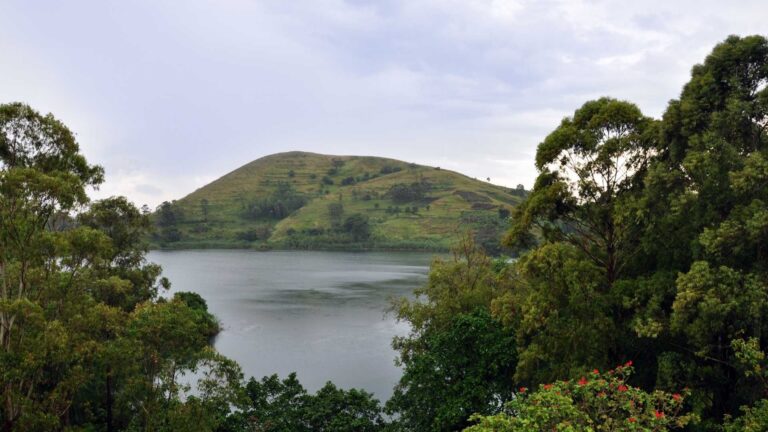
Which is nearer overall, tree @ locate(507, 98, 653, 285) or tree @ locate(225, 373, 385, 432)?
tree @ locate(507, 98, 653, 285)

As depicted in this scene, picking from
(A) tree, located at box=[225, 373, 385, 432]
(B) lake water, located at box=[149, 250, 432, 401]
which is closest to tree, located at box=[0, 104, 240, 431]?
(A) tree, located at box=[225, 373, 385, 432]

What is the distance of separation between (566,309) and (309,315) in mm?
47741

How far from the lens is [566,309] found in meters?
17.7

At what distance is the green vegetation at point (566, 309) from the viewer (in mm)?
12867

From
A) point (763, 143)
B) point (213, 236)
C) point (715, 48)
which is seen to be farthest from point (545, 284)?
point (213, 236)

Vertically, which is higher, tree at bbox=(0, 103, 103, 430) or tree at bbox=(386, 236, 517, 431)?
tree at bbox=(0, 103, 103, 430)

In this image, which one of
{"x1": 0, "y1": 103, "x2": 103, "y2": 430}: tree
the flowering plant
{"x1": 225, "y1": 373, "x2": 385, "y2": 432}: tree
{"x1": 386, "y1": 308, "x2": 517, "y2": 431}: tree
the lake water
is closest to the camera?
the flowering plant

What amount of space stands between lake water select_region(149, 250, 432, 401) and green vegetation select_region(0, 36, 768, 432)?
15.2 metres

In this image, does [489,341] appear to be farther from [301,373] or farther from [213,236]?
[213,236]

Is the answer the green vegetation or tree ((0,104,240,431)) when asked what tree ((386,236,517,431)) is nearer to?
the green vegetation

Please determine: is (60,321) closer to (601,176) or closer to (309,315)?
(601,176)

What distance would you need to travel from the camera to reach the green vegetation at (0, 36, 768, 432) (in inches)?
507

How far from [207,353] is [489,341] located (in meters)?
11.5

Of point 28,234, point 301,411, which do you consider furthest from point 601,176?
point 28,234
